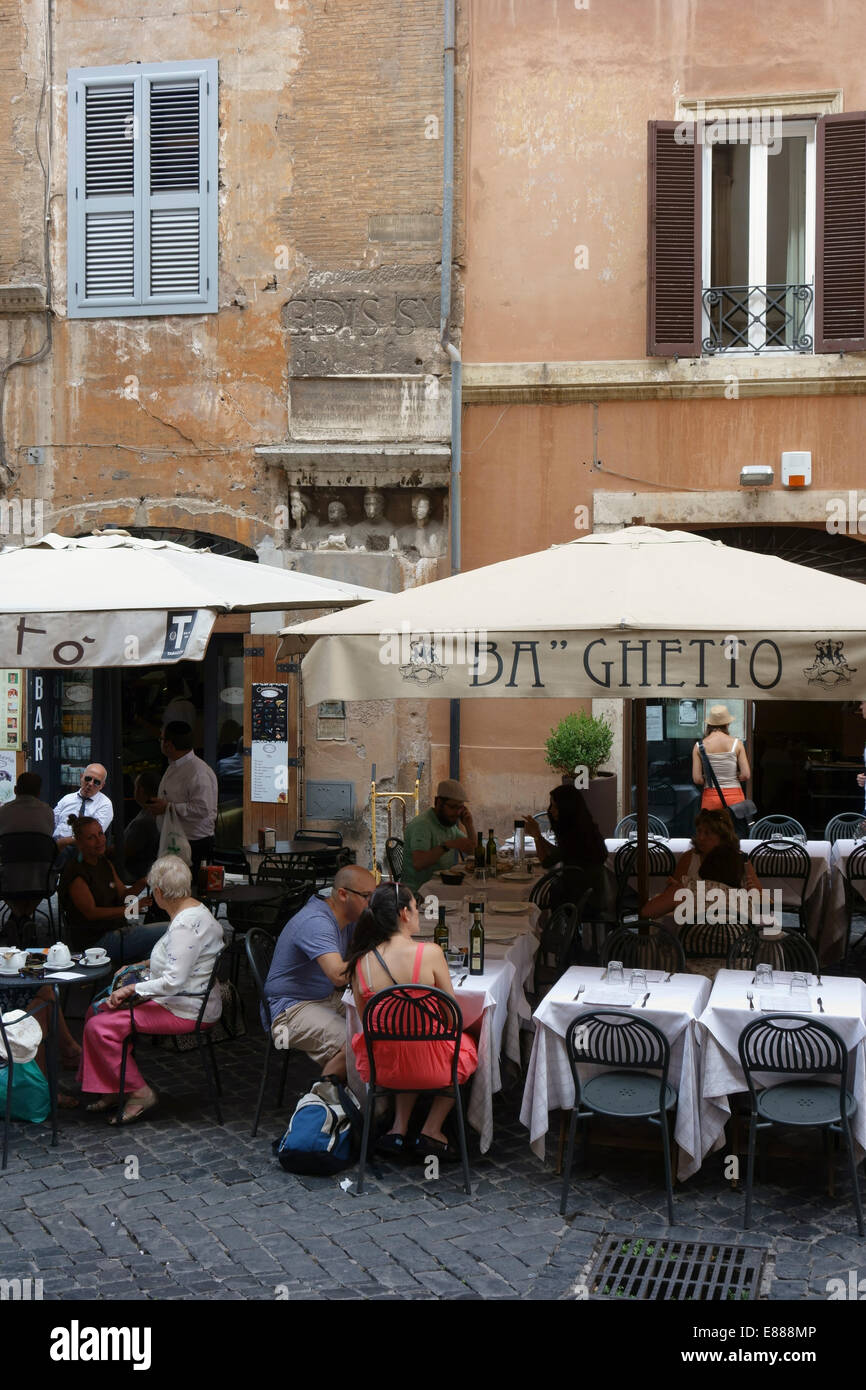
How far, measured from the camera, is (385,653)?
6.49 metres

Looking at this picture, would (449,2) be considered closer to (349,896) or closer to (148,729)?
(148,729)

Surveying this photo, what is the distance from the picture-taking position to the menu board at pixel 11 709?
13.7 m

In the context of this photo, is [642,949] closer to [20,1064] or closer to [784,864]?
[784,864]

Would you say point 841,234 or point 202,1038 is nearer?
point 202,1038

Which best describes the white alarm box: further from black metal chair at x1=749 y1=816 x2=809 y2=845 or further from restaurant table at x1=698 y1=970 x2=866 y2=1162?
restaurant table at x1=698 y1=970 x2=866 y2=1162

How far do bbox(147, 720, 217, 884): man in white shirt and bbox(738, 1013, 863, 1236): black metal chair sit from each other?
5.66 meters

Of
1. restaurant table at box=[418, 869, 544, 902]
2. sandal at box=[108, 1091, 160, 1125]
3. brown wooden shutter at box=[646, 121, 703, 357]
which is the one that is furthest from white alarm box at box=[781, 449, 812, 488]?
sandal at box=[108, 1091, 160, 1125]

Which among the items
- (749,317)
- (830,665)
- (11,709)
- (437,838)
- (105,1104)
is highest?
(749,317)

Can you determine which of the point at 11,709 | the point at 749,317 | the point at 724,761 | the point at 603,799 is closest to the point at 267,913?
the point at 603,799

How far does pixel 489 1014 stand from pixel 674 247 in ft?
28.3

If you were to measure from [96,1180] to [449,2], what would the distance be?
11134mm

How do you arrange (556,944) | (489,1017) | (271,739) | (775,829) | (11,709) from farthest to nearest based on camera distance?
(11,709) < (271,739) < (775,829) < (556,944) < (489,1017)

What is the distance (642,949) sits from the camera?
288 inches

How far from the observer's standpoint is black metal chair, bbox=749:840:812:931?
952 cm
